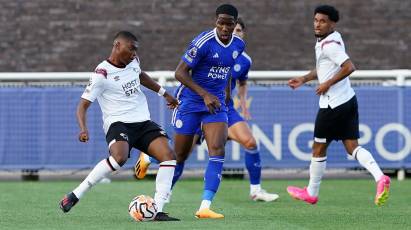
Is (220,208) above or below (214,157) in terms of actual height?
below

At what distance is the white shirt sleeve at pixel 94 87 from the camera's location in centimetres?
1187

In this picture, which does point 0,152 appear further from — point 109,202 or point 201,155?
point 109,202

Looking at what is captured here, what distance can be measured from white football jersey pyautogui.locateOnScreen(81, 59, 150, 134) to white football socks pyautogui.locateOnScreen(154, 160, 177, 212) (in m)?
0.56

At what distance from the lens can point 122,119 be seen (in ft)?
39.4

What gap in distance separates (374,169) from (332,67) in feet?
3.98

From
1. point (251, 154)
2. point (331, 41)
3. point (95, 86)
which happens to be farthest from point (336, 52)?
point (95, 86)

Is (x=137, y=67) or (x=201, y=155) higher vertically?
(x=137, y=67)

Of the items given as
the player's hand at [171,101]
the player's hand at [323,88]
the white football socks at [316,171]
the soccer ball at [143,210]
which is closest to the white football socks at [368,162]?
the white football socks at [316,171]

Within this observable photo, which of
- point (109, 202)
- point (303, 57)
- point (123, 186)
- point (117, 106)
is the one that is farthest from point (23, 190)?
point (303, 57)

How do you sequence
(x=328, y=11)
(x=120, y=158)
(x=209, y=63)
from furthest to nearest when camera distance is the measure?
1. (x=328, y=11)
2. (x=209, y=63)
3. (x=120, y=158)

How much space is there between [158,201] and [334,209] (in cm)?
234

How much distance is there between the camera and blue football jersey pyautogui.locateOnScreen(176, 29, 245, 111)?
40.0 feet

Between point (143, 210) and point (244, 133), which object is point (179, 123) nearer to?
point (143, 210)

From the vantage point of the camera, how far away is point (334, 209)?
13219 millimetres
